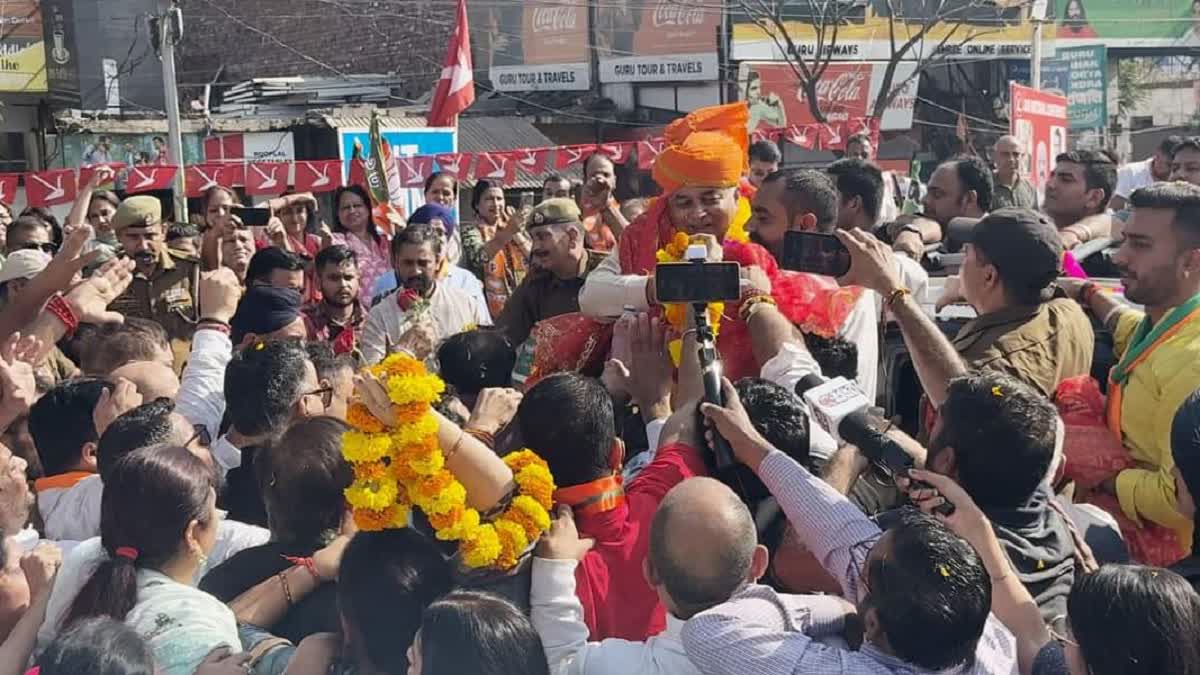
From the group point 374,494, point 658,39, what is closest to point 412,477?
point 374,494

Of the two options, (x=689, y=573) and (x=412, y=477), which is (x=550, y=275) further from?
(x=689, y=573)

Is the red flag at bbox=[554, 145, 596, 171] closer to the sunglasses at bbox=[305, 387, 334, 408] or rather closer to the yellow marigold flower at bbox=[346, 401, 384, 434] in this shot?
the sunglasses at bbox=[305, 387, 334, 408]

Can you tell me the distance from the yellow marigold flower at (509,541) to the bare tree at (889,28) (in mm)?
21406

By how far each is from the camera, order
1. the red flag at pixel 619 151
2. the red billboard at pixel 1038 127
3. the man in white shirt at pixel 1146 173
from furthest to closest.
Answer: the red flag at pixel 619 151, the red billboard at pixel 1038 127, the man in white shirt at pixel 1146 173

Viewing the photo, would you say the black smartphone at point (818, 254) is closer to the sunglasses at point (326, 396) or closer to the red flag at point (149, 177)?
the sunglasses at point (326, 396)

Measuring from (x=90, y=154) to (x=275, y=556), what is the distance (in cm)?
1686

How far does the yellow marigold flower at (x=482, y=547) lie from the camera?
7.75 feet

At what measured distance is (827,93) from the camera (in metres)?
24.6

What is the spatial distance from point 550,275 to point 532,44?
22.2 m

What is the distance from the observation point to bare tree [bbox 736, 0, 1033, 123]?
23578 mm

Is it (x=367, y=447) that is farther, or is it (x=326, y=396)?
(x=326, y=396)

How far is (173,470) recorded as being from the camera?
255 centimetres

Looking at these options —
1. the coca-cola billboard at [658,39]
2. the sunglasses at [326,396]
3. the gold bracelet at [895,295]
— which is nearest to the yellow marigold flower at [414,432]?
the sunglasses at [326,396]

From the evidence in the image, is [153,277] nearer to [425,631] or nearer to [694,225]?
[694,225]
